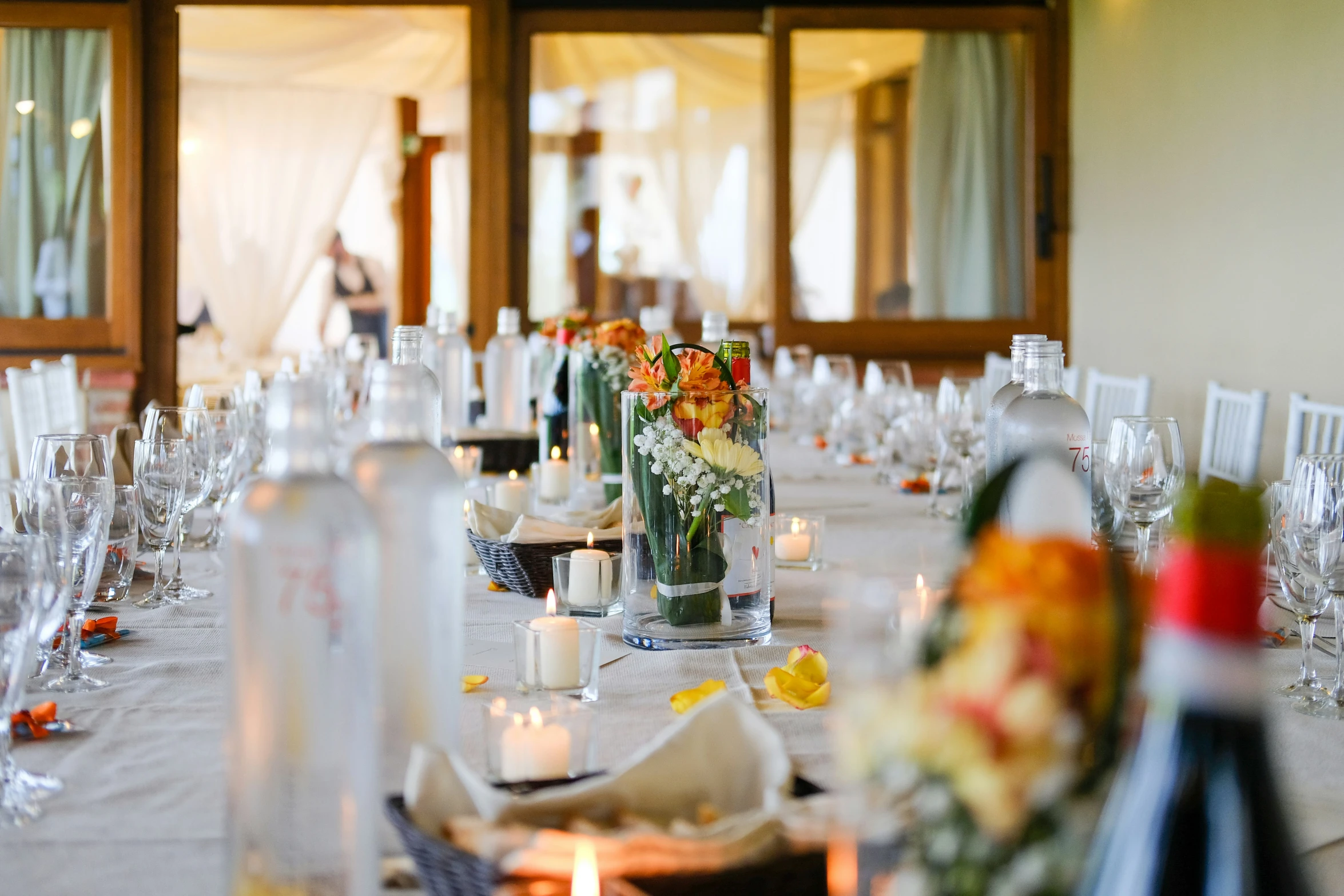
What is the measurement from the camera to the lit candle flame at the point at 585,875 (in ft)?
2.05

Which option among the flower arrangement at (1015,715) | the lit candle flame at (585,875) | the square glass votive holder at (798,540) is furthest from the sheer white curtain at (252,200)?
the flower arrangement at (1015,715)

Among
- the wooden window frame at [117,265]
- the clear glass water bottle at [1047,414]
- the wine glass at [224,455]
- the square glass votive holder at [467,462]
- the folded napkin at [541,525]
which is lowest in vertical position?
the folded napkin at [541,525]

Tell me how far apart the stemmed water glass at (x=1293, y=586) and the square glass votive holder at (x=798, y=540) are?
65 cm

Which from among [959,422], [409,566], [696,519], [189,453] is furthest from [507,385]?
[409,566]

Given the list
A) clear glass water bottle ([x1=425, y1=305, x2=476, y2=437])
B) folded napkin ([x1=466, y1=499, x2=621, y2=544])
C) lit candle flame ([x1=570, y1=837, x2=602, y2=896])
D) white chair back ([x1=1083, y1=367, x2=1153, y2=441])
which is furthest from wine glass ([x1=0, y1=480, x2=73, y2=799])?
white chair back ([x1=1083, y1=367, x2=1153, y2=441])

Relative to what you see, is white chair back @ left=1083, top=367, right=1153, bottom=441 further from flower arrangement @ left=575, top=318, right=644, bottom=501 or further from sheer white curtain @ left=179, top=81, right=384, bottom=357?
sheer white curtain @ left=179, top=81, right=384, bottom=357

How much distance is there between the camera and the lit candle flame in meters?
0.62

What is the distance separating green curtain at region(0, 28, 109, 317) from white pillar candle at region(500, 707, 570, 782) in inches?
199

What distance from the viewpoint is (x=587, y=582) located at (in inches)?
56.8

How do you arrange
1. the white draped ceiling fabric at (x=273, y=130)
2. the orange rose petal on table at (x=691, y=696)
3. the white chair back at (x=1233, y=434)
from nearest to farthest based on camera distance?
the orange rose petal on table at (x=691, y=696) → the white chair back at (x=1233, y=434) → the white draped ceiling fabric at (x=273, y=130)

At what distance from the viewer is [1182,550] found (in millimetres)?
463

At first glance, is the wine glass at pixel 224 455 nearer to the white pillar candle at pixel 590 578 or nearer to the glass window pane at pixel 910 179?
the white pillar candle at pixel 590 578

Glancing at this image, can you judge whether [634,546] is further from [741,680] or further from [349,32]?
[349,32]

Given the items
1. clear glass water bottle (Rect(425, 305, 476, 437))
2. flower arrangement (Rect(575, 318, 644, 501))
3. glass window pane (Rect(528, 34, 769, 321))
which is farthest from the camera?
glass window pane (Rect(528, 34, 769, 321))
